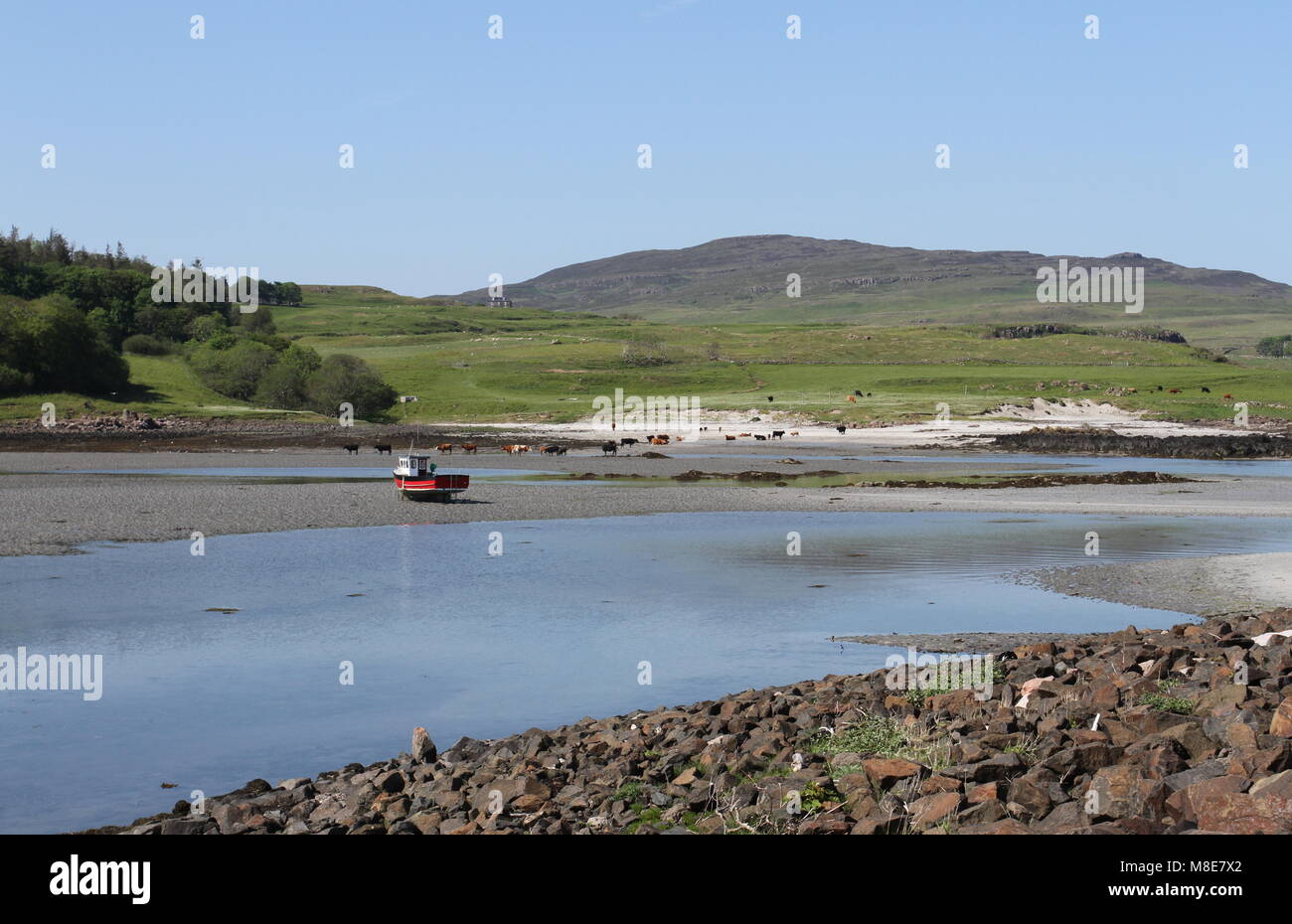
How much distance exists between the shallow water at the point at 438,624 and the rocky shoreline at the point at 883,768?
85.8 inches

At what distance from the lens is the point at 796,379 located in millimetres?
141625

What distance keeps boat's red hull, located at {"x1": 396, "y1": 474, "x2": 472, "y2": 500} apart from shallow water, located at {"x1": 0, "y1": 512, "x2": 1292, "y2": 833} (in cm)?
780

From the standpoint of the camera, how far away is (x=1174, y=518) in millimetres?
43688

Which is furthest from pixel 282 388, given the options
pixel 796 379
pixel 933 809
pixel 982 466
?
pixel 933 809

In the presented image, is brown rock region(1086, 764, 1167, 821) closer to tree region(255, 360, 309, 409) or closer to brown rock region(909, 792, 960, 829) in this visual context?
brown rock region(909, 792, 960, 829)

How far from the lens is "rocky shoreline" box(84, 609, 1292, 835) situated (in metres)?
10.1

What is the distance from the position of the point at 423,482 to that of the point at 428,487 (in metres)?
0.28

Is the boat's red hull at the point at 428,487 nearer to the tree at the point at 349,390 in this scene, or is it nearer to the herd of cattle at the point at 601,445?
the herd of cattle at the point at 601,445

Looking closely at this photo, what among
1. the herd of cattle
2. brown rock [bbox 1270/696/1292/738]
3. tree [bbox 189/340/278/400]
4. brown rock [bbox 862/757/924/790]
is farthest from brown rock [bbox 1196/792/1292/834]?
tree [bbox 189/340/278/400]

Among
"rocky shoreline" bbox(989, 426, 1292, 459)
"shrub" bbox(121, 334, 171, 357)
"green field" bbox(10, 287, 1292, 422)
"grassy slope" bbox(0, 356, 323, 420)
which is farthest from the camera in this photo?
"shrub" bbox(121, 334, 171, 357)

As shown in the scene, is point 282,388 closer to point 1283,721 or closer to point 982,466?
point 982,466

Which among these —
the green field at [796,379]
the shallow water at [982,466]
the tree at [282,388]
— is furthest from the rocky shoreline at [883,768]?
the tree at [282,388]

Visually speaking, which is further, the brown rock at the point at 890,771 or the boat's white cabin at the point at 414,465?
the boat's white cabin at the point at 414,465

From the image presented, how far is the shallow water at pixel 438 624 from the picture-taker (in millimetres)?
16219
